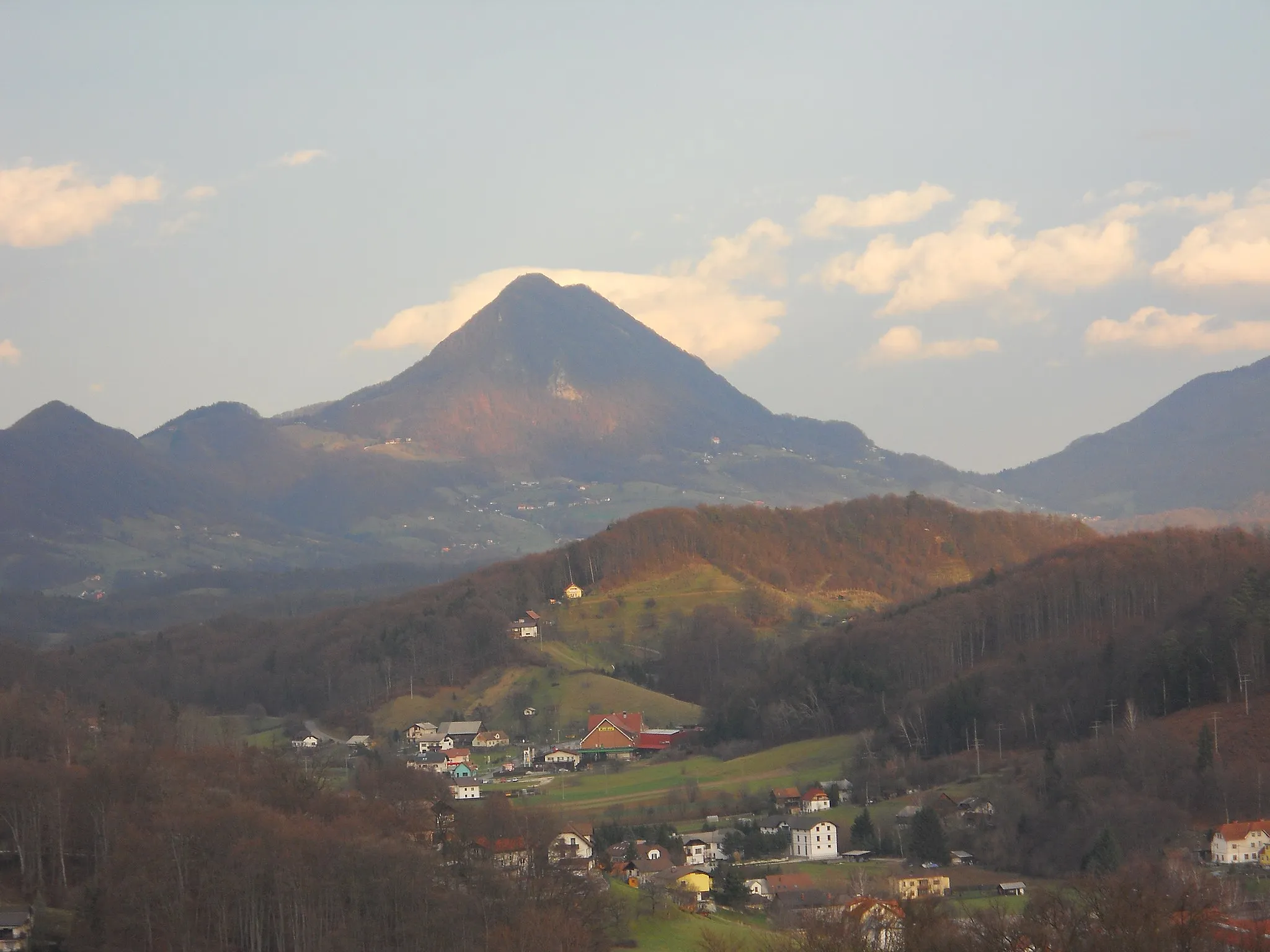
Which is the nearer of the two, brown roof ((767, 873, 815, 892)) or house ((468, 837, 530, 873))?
house ((468, 837, 530, 873))

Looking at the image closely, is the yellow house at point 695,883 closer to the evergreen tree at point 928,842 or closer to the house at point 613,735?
the evergreen tree at point 928,842

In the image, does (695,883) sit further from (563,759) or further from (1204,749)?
(563,759)

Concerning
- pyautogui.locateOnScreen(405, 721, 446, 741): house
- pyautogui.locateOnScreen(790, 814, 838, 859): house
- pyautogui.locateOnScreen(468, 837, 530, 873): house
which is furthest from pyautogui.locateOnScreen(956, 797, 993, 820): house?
pyautogui.locateOnScreen(405, 721, 446, 741): house

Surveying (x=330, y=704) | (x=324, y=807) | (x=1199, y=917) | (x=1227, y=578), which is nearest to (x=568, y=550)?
(x=330, y=704)

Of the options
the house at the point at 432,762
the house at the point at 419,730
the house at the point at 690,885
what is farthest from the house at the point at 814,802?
the house at the point at 419,730

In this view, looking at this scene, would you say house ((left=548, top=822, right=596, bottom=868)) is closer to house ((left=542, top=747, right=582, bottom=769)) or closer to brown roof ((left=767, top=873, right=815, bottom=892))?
brown roof ((left=767, top=873, right=815, bottom=892))

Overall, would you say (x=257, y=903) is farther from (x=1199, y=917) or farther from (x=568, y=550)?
(x=568, y=550)
